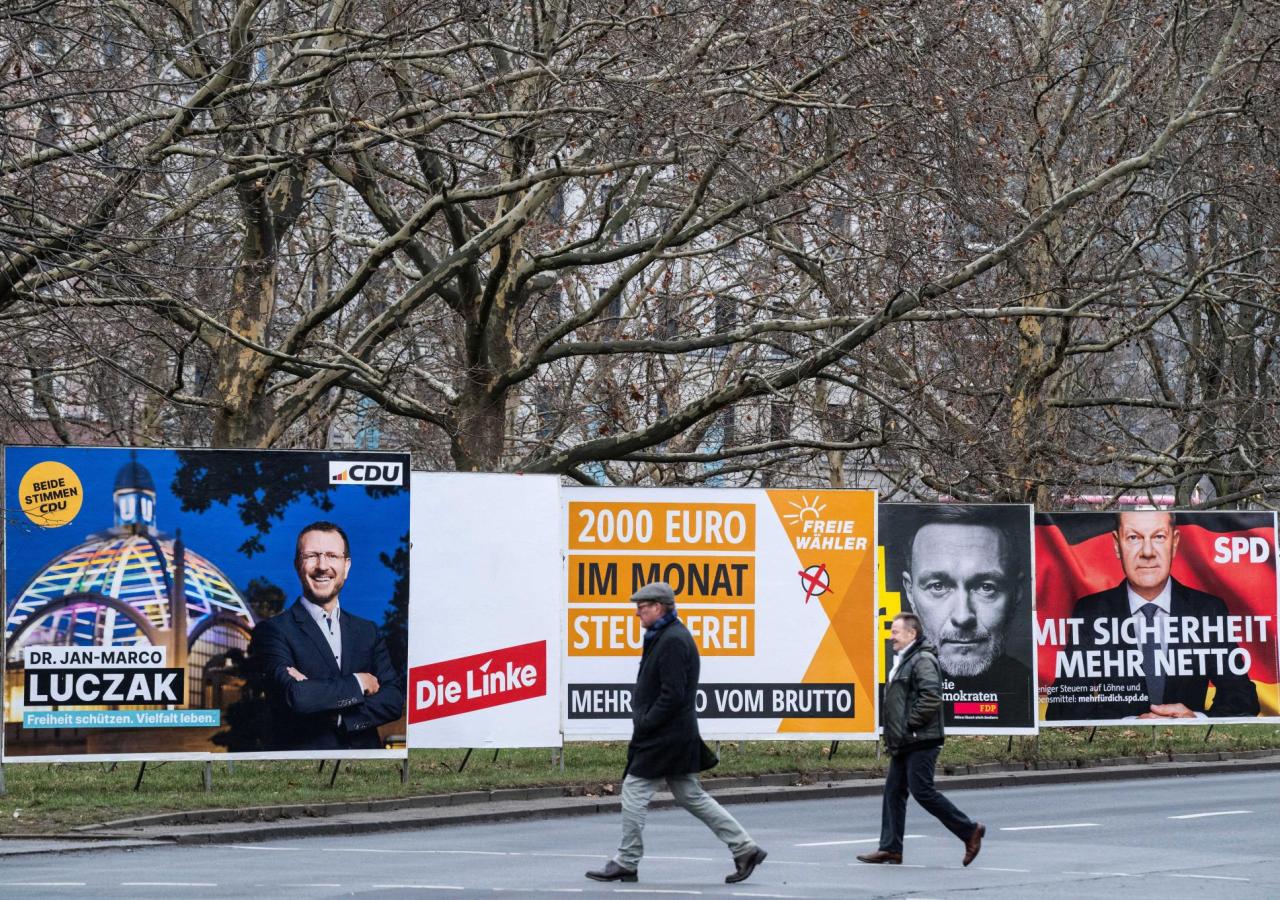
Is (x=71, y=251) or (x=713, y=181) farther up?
(x=713, y=181)

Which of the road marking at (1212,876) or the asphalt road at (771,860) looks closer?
the asphalt road at (771,860)

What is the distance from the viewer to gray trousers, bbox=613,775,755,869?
11.0m

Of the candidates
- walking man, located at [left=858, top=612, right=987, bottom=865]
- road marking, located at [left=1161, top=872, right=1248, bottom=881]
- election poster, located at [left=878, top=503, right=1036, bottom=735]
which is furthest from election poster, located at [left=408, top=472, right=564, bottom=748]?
road marking, located at [left=1161, top=872, right=1248, bottom=881]

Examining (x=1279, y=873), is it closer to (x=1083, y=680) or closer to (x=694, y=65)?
(x=1083, y=680)

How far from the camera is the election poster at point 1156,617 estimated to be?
20.6 meters

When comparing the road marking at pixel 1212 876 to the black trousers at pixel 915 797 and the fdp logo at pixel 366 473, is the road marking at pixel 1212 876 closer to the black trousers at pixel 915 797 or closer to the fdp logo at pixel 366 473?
the black trousers at pixel 915 797

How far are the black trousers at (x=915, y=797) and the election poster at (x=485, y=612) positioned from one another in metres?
5.94

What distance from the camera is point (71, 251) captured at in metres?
15.6

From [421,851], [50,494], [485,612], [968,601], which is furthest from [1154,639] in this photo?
[50,494]

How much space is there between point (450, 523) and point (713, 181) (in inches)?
282

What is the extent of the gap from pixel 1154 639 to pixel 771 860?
988cm

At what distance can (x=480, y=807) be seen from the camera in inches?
629

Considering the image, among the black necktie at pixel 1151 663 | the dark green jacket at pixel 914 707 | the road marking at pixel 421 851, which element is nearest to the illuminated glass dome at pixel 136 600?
the road marking at pixel 421 851

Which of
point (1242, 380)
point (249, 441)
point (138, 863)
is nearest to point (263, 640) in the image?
point (138, 863)
